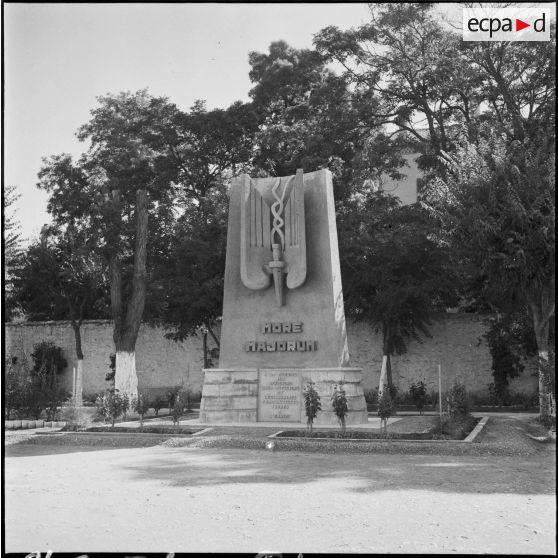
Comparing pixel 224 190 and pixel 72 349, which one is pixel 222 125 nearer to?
pixel 224 190

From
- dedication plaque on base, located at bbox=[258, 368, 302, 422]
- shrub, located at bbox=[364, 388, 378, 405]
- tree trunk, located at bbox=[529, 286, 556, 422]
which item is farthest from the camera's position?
shrub, located at bbox=[364, 388, 378, 405]

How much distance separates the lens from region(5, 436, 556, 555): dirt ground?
5.87m

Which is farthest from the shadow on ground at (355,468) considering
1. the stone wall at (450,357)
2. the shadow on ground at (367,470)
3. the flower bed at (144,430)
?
the stone wall at (450,357)

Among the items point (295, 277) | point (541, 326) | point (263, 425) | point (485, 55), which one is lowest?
point (263, 425)

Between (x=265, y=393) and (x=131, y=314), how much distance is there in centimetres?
727

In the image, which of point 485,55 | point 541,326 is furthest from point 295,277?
point 485,55

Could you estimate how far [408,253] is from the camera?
21.7 m

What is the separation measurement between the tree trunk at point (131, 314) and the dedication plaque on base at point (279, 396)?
6136mm

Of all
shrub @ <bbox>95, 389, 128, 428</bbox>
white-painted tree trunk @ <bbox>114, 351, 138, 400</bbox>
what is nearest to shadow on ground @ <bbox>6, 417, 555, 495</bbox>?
shrub @ <bbox>95, 389, 128, 428</bbox>

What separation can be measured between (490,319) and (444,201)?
9.89 meters

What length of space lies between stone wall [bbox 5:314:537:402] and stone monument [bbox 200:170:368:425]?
30.4ft

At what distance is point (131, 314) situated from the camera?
21578 mm

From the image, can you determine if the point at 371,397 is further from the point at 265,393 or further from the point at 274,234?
the point at 274,234

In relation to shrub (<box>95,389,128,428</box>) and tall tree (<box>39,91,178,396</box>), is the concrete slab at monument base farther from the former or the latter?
tall tree (<box>39,91,178,396</box>)
